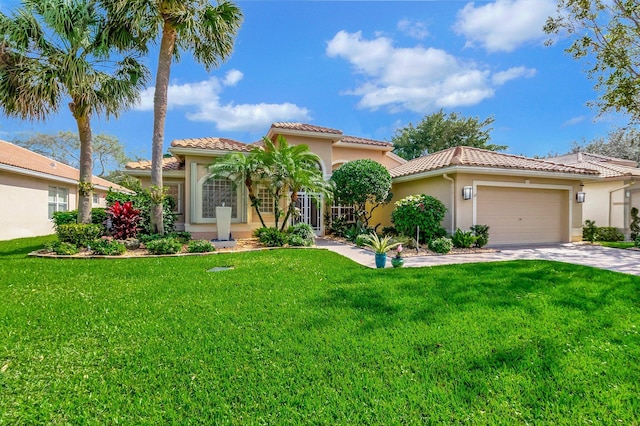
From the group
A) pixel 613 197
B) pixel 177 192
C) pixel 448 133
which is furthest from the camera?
pixel 448 133

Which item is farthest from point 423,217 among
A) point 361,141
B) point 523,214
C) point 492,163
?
point 361,141

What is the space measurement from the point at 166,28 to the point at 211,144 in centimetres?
461

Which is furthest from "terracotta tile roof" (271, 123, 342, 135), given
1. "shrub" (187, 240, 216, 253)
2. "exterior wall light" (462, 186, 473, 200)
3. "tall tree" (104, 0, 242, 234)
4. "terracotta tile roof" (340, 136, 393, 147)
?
"shrub" (187, 240, 216, 253)

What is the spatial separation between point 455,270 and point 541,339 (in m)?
3.79

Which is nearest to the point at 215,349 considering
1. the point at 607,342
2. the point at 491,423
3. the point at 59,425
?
the point at 59,425

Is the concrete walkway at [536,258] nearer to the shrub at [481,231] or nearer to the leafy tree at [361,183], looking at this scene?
the shrub at [481,231]

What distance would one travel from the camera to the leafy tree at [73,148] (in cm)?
3812

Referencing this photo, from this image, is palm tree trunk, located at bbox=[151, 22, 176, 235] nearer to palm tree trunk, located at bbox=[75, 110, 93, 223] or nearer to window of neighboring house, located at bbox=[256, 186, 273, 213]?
palm tree trunk, located at bbox=[75, 110, 93, 223]

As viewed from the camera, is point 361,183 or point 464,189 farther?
point 361,183

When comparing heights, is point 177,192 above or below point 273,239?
above

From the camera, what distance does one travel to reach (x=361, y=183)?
13.7 meters

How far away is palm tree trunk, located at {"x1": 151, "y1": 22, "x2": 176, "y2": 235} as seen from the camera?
11.6m

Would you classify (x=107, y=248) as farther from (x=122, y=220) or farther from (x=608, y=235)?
(x=608, y=235)

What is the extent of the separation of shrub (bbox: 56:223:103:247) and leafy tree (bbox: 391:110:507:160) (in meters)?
A: 30.6
